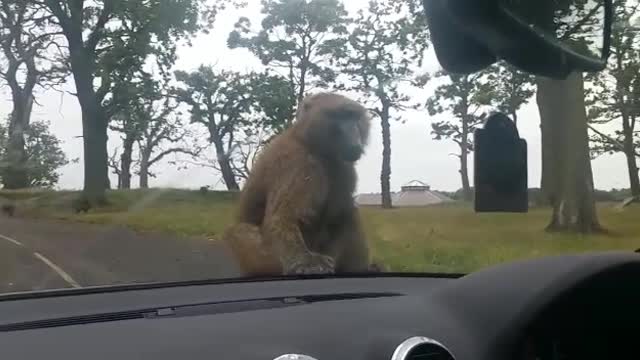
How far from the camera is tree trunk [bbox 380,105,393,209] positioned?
12.3 feet

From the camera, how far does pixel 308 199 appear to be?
377 centimetres

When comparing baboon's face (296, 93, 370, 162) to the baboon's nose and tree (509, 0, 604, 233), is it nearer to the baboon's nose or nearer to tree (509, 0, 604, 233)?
the baboon's nose

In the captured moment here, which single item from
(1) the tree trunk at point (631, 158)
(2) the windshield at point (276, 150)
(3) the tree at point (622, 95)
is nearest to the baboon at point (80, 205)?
(2) the windshield at point (276, 150)

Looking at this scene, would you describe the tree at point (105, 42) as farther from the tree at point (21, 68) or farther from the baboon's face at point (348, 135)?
the baboon's face at point (348, 135)

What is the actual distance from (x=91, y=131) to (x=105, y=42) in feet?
1.06

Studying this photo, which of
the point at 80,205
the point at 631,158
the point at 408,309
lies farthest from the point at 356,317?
the point at 631,158

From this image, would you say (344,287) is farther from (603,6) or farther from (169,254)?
(603,6)

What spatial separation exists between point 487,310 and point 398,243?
33.2 inches

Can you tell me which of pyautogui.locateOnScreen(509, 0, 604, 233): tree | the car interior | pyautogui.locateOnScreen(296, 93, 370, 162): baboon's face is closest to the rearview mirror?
the car interior

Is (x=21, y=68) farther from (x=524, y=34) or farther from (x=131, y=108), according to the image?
(x=524, y=34)

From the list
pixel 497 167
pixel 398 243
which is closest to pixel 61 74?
pixel 398 243

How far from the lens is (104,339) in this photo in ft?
7.81

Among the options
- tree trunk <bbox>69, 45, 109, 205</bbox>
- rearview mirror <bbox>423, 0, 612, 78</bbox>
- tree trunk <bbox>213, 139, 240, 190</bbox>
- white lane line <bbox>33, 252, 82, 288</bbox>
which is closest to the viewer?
white lane line <bbox>33, 252, 82, 288</bbox>

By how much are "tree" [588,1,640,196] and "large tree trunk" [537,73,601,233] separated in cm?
7
